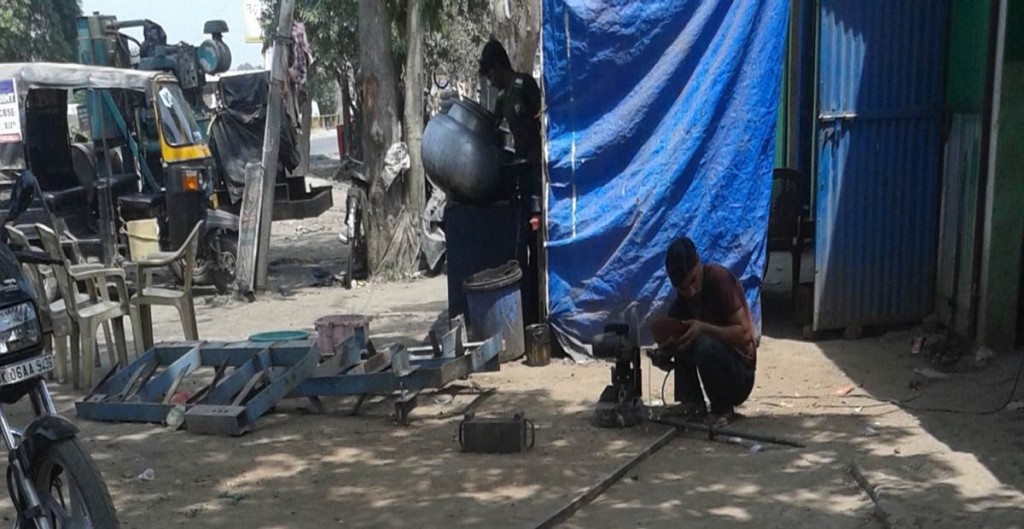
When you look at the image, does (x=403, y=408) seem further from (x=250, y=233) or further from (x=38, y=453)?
(x=250, y=233)

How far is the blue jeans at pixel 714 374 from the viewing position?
18.7 feet

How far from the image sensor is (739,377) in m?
5.79

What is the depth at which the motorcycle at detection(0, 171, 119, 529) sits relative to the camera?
3412 mm

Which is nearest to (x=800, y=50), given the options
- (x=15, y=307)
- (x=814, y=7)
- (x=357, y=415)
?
(x=814, y=7)

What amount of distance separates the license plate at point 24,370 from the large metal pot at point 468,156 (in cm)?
469

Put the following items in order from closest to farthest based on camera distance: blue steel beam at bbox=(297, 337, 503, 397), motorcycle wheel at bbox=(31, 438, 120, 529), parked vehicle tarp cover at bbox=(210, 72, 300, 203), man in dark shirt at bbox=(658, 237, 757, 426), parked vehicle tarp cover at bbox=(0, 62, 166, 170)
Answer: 1. motorcycle wheel at bbox=(31, 438, 120, 529)
2. man in dark shirt at bbox=(658, 237, 757, 426)
3. blue steel beam at bbox=(297, 337, 503, 397)
4. parked vehicle tarp cover at bbox=(0, 62, 166, 170)
5. parked vehicle tarp cover at bbox=(210, 72, 300, 203)

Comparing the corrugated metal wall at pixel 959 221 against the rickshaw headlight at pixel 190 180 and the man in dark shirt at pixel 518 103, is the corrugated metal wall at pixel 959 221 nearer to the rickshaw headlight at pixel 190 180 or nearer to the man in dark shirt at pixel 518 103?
the man in dark shirt at pixel 518 103

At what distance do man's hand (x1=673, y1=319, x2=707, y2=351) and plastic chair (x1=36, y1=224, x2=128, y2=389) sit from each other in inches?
163

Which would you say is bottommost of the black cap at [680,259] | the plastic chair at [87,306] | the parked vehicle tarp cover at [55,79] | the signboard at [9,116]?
the plastic chair at [87,306]

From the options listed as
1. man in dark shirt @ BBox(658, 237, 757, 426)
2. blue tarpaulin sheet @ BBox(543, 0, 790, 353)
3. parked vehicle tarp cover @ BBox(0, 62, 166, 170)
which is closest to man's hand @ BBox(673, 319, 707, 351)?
man in dark shirt @ BBox(658, 237, 757, 426)

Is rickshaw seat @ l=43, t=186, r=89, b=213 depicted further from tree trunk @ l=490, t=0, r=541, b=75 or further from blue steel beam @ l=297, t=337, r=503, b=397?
blue steel beam @ l=297, t=337, r=503, b=397

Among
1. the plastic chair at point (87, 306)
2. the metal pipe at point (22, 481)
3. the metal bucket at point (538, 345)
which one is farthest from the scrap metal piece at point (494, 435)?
the plastic chair at point (87, 306)

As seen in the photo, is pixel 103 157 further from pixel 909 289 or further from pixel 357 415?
pixel 909 289

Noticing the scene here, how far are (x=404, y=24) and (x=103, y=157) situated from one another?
3.77m
